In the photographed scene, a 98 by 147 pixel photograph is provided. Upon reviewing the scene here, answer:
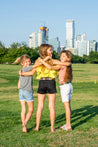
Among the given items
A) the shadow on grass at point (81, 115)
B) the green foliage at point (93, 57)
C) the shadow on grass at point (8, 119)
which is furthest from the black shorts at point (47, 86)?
the green foliage at point (93, 57)

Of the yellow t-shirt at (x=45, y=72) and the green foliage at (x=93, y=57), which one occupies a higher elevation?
the yellow t-shirt at (x=45, y=72)

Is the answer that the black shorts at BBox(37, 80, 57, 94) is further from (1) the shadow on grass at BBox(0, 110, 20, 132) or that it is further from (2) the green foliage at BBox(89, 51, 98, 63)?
(2) the green foliage at BBox(89, 51, 98, 63)

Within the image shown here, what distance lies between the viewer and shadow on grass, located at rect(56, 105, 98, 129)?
6.49 m

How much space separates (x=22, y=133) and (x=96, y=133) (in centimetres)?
149

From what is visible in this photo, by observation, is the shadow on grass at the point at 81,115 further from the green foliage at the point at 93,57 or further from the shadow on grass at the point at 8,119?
the green foliage at the point at 93,57

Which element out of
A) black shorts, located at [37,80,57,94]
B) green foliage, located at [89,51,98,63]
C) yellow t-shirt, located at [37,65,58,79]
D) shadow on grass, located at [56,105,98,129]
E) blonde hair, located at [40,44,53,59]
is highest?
blonde hair, located at [40,44,53,59]

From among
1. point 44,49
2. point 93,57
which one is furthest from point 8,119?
point 93,57

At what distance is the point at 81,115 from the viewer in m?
7.24

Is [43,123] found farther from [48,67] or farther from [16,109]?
[16,109]

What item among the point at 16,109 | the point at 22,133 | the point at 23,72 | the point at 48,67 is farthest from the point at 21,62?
the point at 16,109

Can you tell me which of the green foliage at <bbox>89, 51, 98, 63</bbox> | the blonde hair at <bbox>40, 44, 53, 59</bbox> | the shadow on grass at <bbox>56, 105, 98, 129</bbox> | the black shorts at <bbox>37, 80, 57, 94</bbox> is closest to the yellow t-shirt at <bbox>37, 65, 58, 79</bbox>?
the black shorts at <bbox>37, 80, 57, 94</bbox>

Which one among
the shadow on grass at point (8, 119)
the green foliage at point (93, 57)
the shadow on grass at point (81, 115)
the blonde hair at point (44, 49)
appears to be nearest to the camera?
the blonde hair at point (44, 49)

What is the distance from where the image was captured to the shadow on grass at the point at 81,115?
21.3ft

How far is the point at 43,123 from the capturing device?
6207mm
